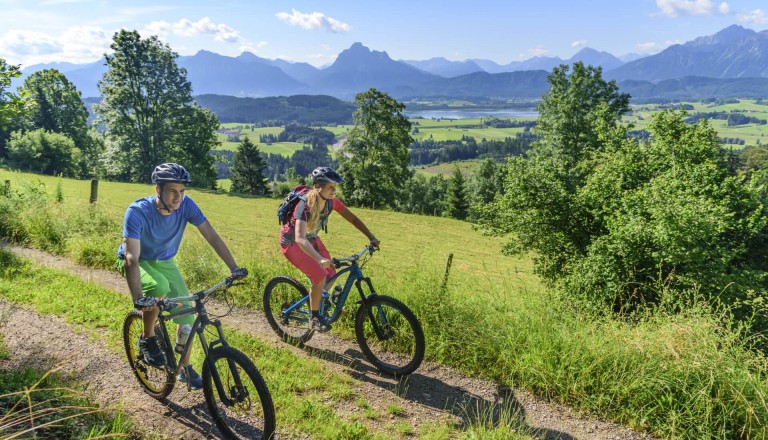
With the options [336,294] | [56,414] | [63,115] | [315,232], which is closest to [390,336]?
[336,294]

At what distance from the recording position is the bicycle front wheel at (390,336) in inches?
201

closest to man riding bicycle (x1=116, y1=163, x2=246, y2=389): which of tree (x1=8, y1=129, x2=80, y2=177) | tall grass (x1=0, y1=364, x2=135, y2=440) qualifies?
tall grass (x1=0, y1=364, x2=135, y2=440)

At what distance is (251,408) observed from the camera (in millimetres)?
4227

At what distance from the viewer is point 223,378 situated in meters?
3.92

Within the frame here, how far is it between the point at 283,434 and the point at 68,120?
213ft

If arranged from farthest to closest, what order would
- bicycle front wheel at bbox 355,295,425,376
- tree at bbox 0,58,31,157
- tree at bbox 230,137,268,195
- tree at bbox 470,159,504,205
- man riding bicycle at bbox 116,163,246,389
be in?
tree at bbox 470,159,504,205
tree at bbox 230,137,268,195
tree at bbox 0,58,31,157
bicycle front wheel at bbox 355,295,425,376
man riding bicycle at bbox 116,163,246,389

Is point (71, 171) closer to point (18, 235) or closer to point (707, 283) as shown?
point (18, 235)

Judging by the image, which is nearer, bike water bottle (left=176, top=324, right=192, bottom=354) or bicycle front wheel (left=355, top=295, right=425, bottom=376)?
bike water bottle (left=176, top=324, right=192, bottom=354)

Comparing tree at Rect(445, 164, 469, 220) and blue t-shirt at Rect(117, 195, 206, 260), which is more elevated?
blue t-shirt at Rect(117, 195, 206, 260)

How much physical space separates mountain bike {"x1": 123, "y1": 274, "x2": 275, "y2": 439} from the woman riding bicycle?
126 cm

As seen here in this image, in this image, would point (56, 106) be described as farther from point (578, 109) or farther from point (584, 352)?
point (584, 352)

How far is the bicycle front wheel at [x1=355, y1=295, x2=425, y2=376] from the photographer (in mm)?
5113

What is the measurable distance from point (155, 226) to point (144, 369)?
1.71m

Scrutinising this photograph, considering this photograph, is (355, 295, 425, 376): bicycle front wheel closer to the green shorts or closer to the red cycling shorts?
the red cycling shorts
